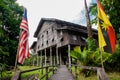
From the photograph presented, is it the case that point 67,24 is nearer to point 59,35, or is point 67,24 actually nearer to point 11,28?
point 59,35

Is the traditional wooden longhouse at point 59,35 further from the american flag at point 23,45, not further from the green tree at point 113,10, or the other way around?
the american flag at point 23,45

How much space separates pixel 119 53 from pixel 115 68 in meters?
1.19

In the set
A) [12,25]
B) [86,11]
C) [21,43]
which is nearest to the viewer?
[21,43]

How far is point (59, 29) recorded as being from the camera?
27797 mm

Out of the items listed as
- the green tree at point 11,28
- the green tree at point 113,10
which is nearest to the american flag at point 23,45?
the green tree at point 113,10

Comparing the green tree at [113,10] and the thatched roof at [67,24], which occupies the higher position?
the thatched roof at [67,24]

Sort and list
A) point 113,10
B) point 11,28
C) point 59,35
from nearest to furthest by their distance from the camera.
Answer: point 113,10 < point 11,28 < point 59,35

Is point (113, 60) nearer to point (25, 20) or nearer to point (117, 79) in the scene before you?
point (117, 79)

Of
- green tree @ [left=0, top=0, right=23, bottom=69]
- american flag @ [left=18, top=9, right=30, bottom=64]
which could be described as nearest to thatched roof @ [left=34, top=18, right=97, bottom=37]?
green tree @ [left=0, top=0, right=23, bottom=69]

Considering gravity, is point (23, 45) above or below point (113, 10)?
below

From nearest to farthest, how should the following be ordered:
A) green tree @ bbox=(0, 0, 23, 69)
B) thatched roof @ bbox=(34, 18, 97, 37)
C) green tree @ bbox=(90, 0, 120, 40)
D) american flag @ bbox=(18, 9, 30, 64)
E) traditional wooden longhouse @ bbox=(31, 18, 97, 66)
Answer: american flag @ bbox=(18, 9, 30, 64) → green tree @ bbox=(90, 0, 120, 40) → green tree @ bbox=(0, 0, 23, 69) → traditional wooden longhouse @ bbox=(31, 18, 97, 66) → thatched roof @ bbox=(34, 18, 97, 37)

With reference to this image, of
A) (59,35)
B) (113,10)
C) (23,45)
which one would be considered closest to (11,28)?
(59,35)

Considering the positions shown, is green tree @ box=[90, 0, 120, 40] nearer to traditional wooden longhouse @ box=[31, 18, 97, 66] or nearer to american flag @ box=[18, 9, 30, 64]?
american flag @ box=[18, 9, 30, 64]

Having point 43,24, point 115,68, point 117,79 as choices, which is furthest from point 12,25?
point 117,79
